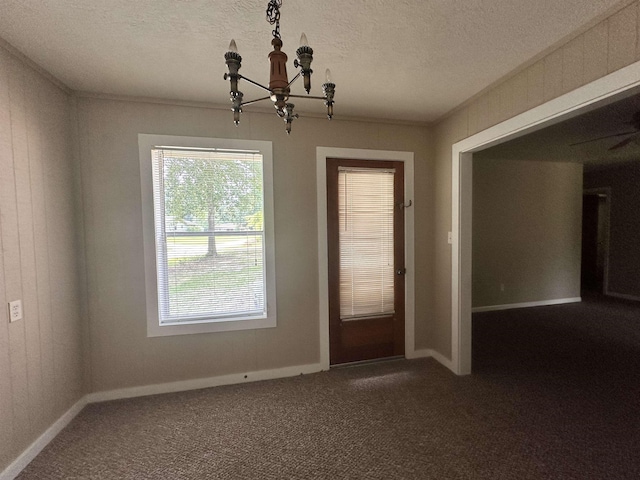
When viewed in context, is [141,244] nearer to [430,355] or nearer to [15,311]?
[15,311]

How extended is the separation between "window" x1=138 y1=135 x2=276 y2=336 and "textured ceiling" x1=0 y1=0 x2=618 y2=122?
0.54 m

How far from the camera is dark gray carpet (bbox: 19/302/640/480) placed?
5.46ft

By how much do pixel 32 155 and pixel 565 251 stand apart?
7387 millimetres

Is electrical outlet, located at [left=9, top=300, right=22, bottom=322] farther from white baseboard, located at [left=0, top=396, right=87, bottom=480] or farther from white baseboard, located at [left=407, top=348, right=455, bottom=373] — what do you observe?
white baseboard, located at [left=407, top=348, right=455, bottom=373]

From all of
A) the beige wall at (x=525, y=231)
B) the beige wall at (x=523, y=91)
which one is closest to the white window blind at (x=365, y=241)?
the beige wall at (x=523, y=91)

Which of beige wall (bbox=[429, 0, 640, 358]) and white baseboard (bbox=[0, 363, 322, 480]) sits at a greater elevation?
beige wall (bbox=[429, 0, 640, 358])

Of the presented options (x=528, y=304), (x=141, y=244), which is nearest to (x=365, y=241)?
(x=141, y=244)

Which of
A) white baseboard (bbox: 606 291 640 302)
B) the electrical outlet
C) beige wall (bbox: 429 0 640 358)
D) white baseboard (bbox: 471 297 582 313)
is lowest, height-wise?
white baseboard (bbox: 471 297 582 313)

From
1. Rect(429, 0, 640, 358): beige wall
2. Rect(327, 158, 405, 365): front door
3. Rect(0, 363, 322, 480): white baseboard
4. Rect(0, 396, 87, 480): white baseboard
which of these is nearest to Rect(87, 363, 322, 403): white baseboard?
Rect(0, 363, 322, 480): white baseboard

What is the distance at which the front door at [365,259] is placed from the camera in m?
2.83

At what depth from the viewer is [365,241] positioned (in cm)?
290

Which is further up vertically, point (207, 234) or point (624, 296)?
point (207, 234)

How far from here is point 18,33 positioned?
1.57m

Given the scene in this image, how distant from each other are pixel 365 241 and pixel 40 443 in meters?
2.90
